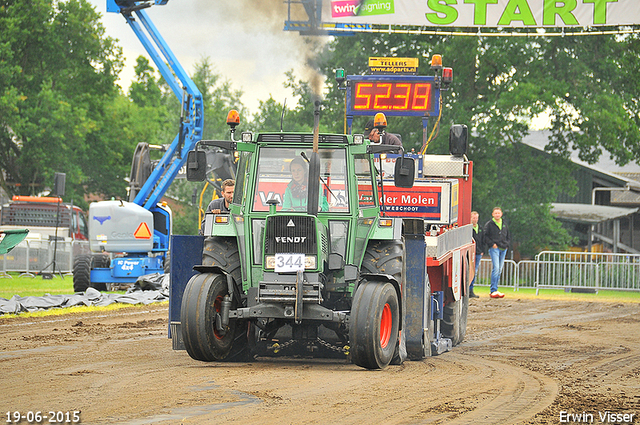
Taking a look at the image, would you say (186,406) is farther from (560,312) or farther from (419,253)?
(560,312)

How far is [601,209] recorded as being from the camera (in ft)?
128

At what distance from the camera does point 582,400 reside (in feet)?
25.5

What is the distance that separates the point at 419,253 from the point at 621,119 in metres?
24.0

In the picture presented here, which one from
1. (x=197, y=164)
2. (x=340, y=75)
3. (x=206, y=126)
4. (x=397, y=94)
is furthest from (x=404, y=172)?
(x=206, y=126)

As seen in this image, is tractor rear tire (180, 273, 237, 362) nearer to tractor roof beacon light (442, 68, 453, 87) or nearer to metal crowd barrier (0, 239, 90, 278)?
tractor roof beacon light (442, 68, 453, 87)

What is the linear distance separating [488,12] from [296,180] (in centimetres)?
1651

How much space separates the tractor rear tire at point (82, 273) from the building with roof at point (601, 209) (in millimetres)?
20946

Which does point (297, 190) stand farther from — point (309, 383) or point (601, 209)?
point (601, 209)

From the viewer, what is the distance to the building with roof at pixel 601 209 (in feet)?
124

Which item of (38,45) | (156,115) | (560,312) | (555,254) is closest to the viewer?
(560,312)

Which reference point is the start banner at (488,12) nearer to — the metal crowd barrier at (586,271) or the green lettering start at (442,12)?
the green lettering start at (442,12)

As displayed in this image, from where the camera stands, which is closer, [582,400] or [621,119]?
[582,400]

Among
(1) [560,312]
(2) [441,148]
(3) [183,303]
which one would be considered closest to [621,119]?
(2) [441,148]

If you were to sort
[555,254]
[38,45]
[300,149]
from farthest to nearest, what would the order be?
[38,45] < [555,254] < [300,149]
